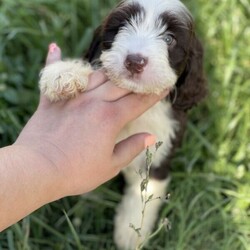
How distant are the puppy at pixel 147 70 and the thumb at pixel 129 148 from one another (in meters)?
0.28

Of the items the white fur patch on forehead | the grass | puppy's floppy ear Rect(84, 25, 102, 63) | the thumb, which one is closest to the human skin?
the thumb

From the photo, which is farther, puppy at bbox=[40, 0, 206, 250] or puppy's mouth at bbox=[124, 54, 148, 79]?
puppy at bbox=[40, 0, 206, 250]

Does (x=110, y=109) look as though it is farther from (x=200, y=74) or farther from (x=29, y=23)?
(x=29, y=23)

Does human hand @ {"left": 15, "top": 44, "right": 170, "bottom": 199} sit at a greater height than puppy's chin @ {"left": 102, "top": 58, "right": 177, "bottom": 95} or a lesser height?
lesser

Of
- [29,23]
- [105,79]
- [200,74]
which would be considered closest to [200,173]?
[200,74]

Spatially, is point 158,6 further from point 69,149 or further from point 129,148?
point 69,149

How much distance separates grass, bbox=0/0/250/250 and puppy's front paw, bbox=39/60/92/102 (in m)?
0.87

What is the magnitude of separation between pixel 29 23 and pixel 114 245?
185 centimetres

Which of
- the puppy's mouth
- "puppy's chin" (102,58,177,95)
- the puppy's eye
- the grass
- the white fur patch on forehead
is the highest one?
the white fur patch on forehead

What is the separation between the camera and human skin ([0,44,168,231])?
261 cm

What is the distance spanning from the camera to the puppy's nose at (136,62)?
9.06 ft

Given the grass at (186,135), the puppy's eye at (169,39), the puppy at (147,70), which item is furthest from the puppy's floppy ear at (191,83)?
the grass at (186,135)

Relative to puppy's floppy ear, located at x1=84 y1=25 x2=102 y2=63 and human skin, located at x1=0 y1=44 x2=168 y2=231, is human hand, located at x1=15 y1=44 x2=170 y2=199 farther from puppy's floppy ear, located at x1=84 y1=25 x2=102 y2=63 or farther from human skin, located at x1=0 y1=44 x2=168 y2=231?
puppy's floppy ear, located at x1=84 y1=25 x2=102 y2=63

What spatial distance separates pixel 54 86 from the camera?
3.00m
